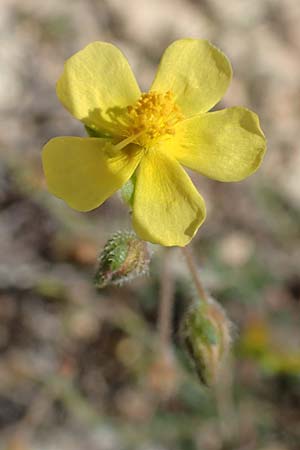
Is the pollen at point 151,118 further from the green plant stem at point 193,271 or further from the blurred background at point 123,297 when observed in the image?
the blurred background at point 123,297

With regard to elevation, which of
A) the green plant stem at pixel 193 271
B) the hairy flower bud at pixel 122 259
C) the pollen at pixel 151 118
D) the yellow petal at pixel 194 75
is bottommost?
the green plant stem at pixel 193 271

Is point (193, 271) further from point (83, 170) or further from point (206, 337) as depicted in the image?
point (83, 170)

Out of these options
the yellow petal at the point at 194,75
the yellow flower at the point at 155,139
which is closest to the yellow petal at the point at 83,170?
the yellow flower at the point at 155,139

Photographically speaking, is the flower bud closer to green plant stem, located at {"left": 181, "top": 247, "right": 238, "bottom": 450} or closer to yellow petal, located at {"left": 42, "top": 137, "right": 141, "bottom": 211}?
yellow petal, located at {"left": 42, "top": 137, "right": 141, "bottom": 211}

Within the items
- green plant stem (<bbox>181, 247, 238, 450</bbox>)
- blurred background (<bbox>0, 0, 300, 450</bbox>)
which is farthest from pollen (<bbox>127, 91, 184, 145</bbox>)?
green plant stem (<bbox>181, 247, 238, 450</bbox>)

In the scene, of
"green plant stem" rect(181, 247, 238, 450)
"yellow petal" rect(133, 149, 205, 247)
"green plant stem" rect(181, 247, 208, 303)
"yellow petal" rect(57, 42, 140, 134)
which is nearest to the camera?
"yellow petal" rect(133, 149, 205, 247)

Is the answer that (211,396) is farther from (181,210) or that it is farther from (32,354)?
(181,210)
